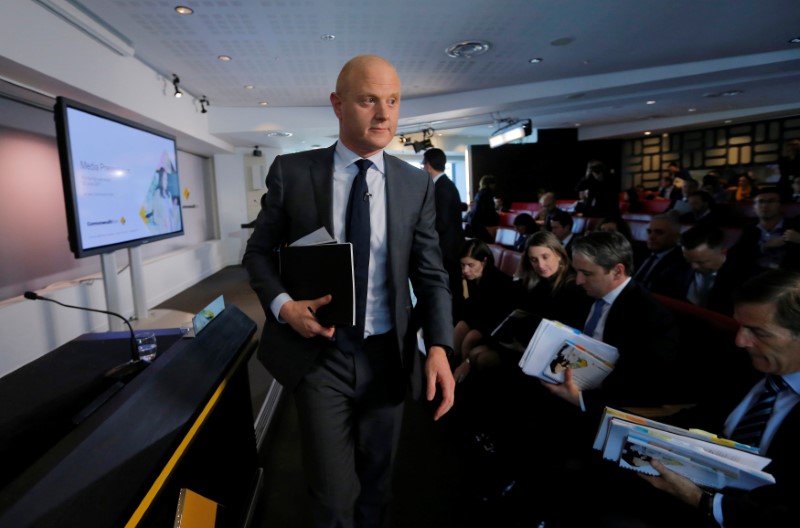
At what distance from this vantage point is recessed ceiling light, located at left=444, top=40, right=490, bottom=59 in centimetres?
445

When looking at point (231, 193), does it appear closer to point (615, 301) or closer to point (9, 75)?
point (9, 75)

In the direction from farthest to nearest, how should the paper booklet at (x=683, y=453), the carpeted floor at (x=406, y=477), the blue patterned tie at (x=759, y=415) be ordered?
the carpeted floor at (x=406, y=477)
the blue patterned tie at (x=759, y=415)
the paper booklet at (x=683, y=453)

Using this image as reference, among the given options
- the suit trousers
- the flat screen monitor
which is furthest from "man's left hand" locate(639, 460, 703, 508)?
the flat screen monitor

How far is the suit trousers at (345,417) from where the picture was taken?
1.06m

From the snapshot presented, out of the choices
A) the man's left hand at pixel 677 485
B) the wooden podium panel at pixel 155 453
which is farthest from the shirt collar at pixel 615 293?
the wooden podium panel at pixel 155 453

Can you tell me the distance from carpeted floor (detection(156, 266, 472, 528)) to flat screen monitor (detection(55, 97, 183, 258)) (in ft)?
4.55

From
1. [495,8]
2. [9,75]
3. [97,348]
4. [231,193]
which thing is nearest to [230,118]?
[231,193]

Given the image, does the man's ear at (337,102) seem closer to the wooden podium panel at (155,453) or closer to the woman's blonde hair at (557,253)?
the wooden podium panel at (155,453)

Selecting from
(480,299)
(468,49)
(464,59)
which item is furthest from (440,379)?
(464,59)

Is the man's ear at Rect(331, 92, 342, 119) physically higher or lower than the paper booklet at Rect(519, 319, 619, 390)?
higher

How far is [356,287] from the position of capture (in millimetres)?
1023

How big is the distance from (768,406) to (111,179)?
3.26 meters

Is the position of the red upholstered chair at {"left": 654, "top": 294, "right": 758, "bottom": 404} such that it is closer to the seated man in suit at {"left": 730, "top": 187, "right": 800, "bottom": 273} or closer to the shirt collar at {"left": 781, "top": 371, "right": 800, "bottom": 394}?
the shirt collar at {"left": 781, "top": 371, "right": 800, "bottom": 394}

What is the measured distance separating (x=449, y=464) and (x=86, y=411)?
156 centimetres
